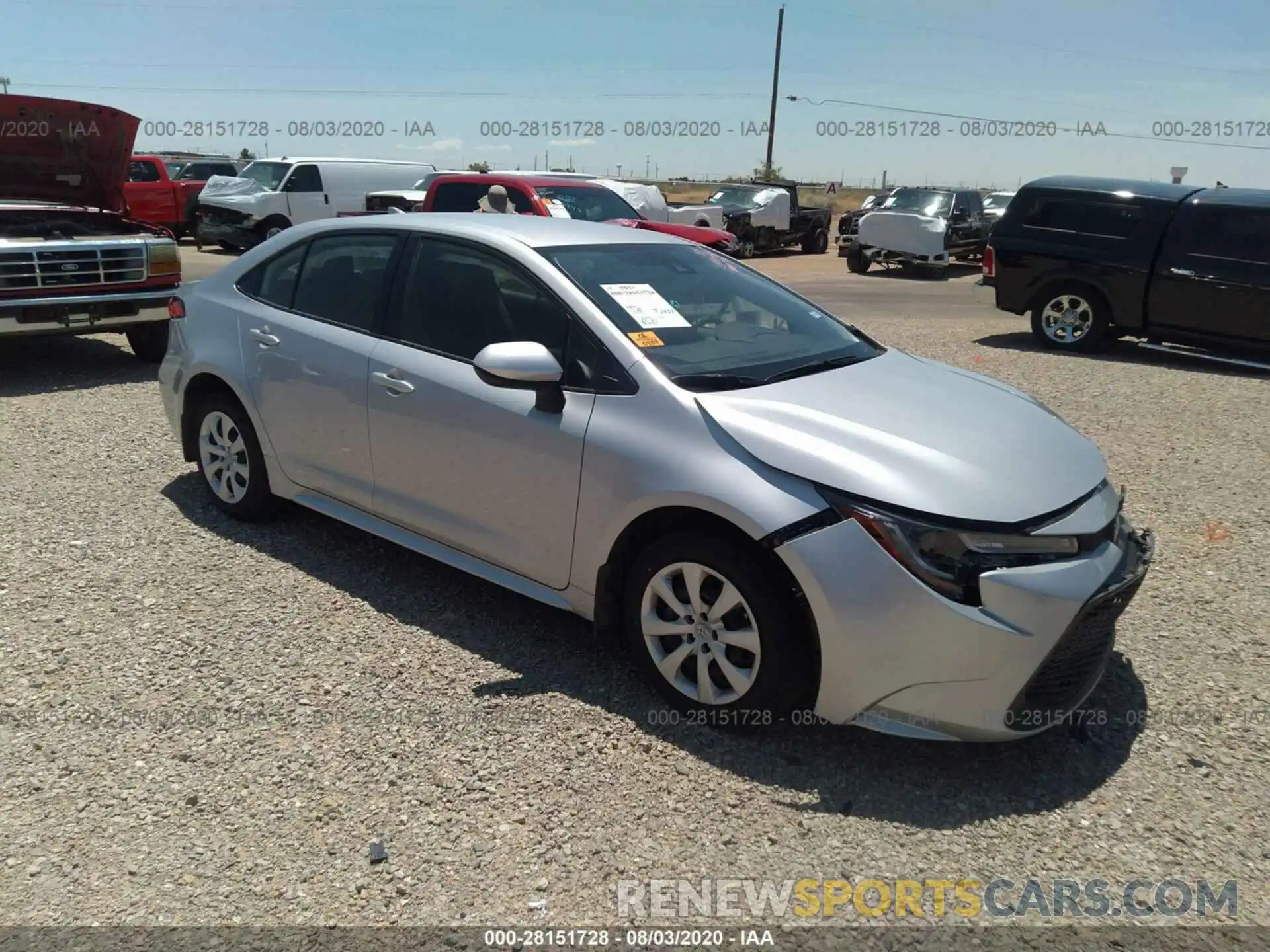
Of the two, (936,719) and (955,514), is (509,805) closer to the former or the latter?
(936,719)

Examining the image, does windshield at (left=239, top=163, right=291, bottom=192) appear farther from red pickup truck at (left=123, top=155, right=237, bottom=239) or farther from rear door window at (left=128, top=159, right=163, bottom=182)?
rear door window at (left=128, top=159, right=163, bottom=182)

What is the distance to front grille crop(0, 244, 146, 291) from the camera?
7789 mm

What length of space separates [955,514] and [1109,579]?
0.60 m

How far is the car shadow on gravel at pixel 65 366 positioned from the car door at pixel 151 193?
11.7 metres

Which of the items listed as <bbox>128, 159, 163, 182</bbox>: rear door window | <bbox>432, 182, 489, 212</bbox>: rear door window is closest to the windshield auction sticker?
<bbox>432, 182, 489, 212</bbox>: rear door window

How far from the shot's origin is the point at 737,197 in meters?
24.6

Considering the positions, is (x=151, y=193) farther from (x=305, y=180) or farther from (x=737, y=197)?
(x=737, y=197)

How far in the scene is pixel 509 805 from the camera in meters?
2.96

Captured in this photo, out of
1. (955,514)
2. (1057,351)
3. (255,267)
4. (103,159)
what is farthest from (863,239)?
(955,514)

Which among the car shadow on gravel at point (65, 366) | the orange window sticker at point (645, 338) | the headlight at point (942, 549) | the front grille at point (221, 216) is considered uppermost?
the front grille at point (221, 216)

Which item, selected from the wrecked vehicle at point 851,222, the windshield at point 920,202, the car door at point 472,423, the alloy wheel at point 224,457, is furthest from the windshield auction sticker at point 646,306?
the wrecked vehicle at point 851,222

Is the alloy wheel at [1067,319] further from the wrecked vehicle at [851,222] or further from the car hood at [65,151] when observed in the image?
the wrecked vehicle at [851,222]

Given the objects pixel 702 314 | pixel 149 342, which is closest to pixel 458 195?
pixel 149 342

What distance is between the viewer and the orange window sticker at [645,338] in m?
3.56
